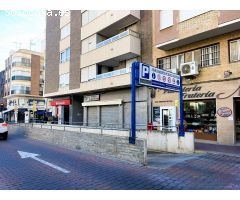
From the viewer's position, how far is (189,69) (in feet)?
47.1

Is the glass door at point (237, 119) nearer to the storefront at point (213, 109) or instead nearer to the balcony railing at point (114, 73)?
the storefront at point (213, 109)

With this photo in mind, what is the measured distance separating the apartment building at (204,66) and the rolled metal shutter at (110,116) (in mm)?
4805

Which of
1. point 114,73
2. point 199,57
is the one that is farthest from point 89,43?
point 199,57

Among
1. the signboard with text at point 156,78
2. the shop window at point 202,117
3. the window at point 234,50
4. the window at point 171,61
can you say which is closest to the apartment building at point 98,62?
the window at point 171,61

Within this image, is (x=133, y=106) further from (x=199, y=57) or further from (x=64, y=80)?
(x=64, y=80)

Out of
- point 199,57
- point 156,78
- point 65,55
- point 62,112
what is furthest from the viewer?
point 62,112

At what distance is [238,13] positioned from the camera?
453 inches

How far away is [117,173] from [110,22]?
15975mm

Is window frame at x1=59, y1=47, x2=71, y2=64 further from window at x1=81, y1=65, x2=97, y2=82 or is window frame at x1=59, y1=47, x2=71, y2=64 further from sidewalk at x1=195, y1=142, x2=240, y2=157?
sidewalk at x1=195, y1=142, x2=240, y2=157

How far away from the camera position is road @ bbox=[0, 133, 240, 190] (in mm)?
5465

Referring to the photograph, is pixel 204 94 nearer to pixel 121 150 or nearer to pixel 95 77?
pixel 121 150

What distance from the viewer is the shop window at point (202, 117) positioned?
45.0 ft

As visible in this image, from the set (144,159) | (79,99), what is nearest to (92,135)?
(144,159)

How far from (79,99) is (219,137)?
685 inches
